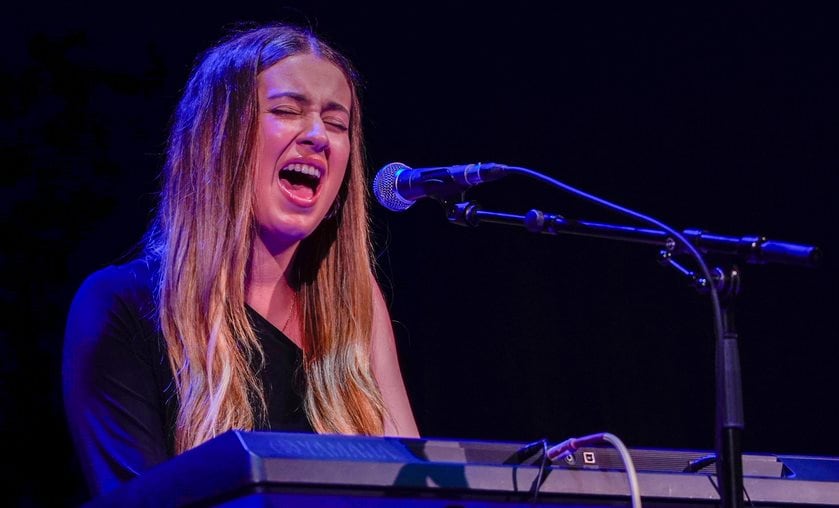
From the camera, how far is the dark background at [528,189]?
13.2ft

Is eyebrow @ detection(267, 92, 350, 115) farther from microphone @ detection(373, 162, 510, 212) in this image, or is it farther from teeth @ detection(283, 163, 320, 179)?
microphone @ detection(373, 162, 510, 212)

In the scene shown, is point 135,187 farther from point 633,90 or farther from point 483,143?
point 633,90

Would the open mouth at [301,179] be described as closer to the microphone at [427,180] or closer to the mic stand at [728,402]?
the microphone at [427,180]

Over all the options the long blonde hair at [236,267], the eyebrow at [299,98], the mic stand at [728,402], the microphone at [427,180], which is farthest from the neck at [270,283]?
the mic stand at [728,402]

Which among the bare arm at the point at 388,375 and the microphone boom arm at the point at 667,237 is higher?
the microphone boom arm at the point at 667,237

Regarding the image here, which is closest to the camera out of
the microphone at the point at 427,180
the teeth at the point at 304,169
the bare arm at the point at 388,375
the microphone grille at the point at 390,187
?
the microphone at the point at 427,180

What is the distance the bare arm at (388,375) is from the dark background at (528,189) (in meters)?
1.31

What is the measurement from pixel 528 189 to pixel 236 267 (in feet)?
7.04

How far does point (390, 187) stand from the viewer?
2.09m

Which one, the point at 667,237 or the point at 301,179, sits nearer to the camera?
the point at 667,237

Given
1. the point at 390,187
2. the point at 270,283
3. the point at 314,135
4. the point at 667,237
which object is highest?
the point at 314,135

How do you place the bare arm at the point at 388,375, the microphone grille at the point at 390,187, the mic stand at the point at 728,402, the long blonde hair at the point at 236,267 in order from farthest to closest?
the bare arm at the point at 388,375, the long blonde hair at the point at 236,267, the microphone grille at the point at 390,187, the mic stand at the point at 728,402

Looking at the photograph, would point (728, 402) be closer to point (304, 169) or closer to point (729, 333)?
point (729, 333)

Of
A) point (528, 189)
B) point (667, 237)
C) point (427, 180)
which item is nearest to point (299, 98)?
point (427, 180)
